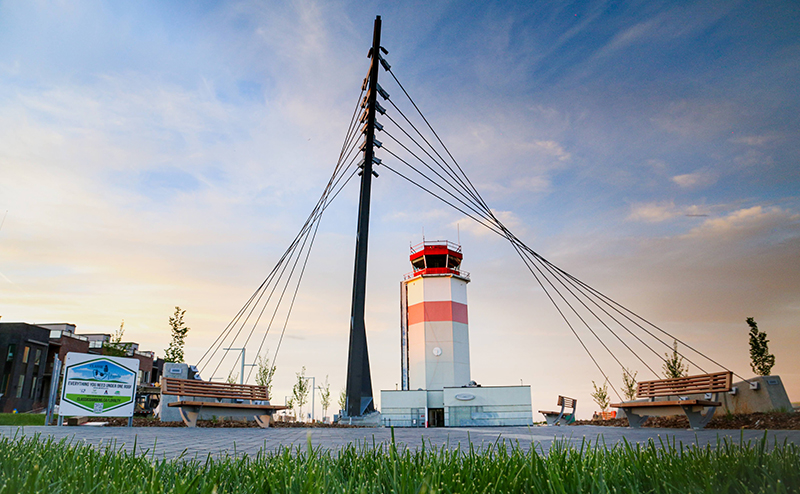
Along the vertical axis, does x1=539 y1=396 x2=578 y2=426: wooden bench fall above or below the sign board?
below

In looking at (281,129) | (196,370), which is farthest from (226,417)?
(281,129)

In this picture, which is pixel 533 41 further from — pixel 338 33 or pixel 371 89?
pixel 371 89

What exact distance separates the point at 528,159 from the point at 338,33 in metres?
7.17

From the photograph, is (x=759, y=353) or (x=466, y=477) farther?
(x=759, y=353)

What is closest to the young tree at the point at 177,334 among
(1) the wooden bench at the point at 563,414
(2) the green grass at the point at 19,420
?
(2) the green grass at the point at 19,420

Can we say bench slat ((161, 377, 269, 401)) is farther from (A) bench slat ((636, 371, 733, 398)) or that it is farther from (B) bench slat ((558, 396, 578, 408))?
(B) bench slat ((558, 396, 578, 408))

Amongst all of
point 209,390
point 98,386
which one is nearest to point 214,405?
point 209,390

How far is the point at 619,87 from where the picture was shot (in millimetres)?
12688

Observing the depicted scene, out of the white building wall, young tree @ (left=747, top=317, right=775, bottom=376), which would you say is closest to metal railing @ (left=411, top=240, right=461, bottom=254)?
the white building wall

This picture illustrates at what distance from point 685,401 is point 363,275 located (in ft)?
34.1

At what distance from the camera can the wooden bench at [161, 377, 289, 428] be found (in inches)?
509

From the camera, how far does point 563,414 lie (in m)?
19.9

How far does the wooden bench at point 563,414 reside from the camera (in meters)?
19.5

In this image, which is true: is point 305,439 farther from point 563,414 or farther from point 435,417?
point 435,417
